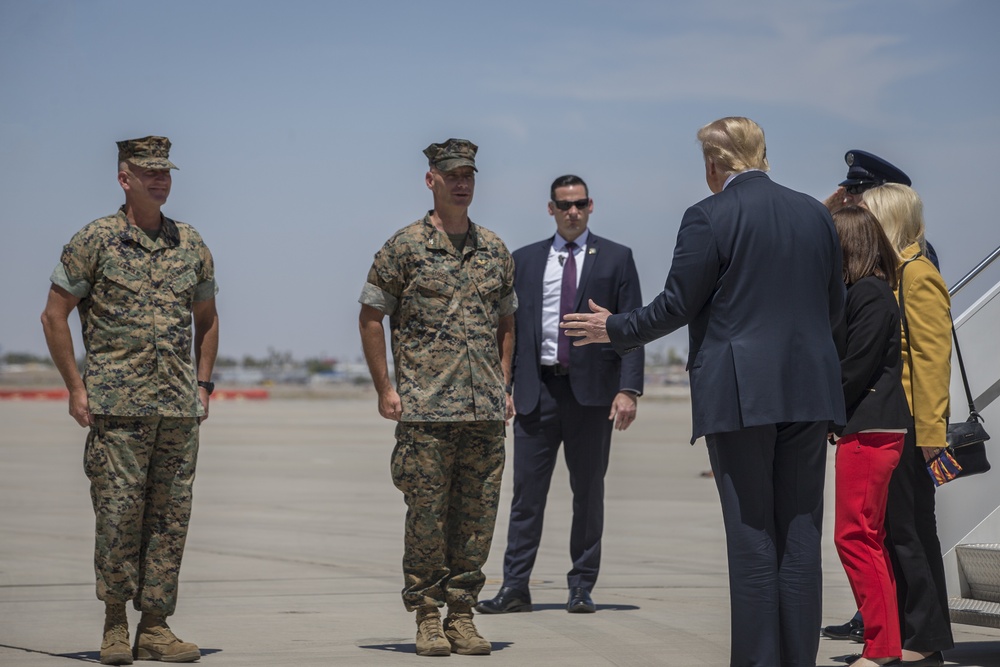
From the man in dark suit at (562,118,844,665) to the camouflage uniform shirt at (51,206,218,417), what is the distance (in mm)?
2340

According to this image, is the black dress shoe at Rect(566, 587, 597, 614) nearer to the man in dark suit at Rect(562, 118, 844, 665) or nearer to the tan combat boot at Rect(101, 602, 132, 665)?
the tan combat boot at Rect(101, 602, 132, 665)

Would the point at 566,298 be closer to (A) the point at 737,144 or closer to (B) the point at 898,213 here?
(B) the point at 898,213

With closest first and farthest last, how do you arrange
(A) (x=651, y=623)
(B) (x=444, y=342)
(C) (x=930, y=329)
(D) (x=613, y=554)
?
(C) (x=930, y=329), (B) (x=444, y=342), (A) (x=651, y=623), (D) (x=613, y=554)

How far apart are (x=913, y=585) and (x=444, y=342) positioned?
2.29 metres

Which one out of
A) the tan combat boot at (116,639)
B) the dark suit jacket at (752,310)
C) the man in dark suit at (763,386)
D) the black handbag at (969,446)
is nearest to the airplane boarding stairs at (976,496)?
the black handbag at (969,446)

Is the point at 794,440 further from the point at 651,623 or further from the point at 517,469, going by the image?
the point at 517,469

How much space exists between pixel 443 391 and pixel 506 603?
1.84 meters

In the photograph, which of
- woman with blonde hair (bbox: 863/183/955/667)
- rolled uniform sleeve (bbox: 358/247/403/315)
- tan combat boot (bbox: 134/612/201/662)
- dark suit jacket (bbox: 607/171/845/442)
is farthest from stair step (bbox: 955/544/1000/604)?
tan combat boot (bbox: 134/612/201/662)

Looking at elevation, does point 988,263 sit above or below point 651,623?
above

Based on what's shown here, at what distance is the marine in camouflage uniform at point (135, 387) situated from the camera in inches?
231

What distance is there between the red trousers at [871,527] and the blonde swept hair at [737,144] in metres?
1.25

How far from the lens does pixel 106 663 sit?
227 inches

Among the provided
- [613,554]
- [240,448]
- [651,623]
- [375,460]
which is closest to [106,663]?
[651,623]

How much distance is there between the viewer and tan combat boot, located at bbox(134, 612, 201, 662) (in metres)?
5.85
